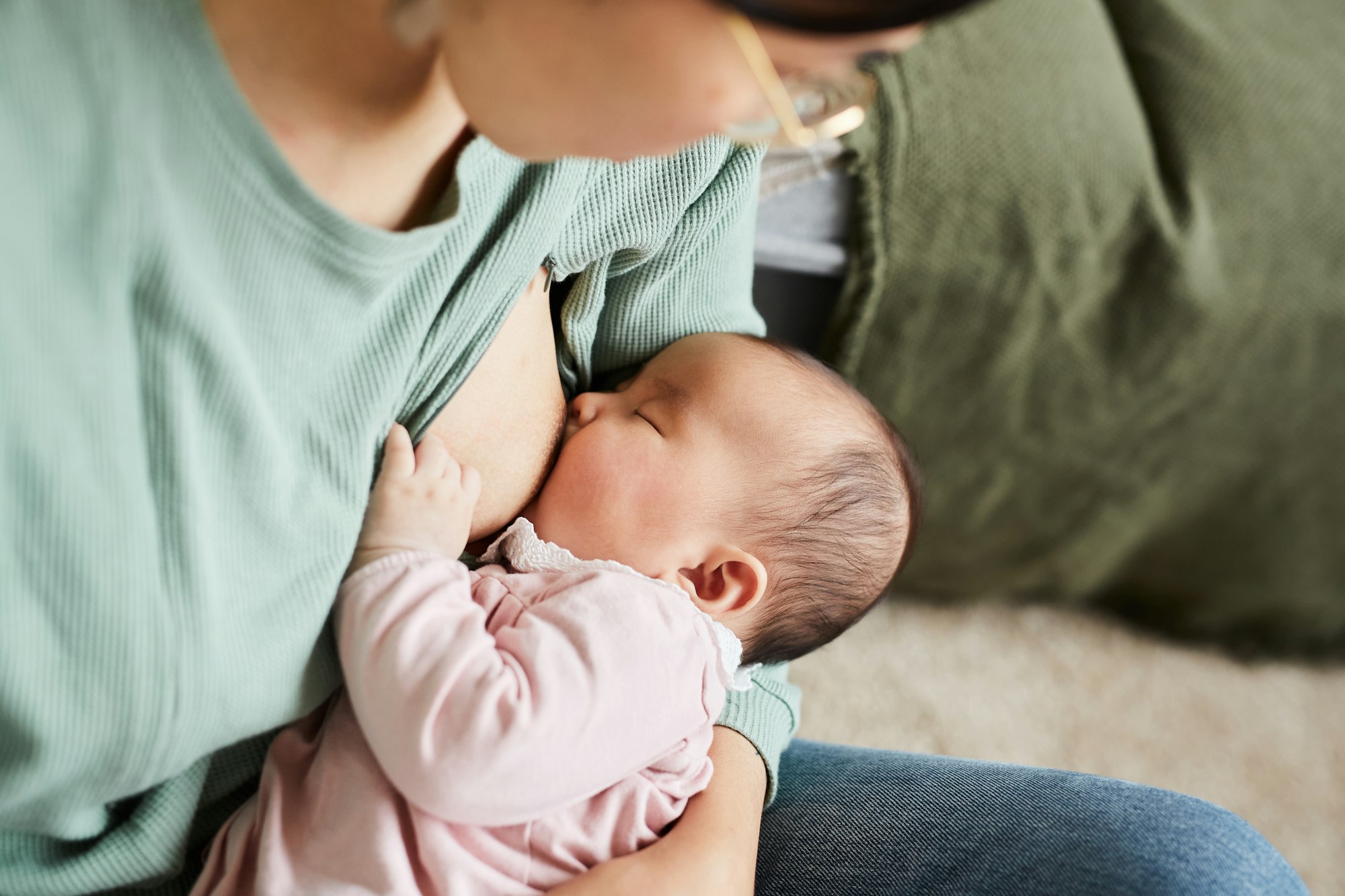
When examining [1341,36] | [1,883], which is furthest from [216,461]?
[1341,36]

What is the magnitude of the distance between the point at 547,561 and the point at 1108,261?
3.06ft

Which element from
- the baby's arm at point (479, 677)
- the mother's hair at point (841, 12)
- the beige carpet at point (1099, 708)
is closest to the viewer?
the mother's hair at point (841, 12)

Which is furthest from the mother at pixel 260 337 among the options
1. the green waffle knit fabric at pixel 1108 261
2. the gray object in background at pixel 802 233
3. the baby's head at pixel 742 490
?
the green waffle knit fabric at pixel 1108 261

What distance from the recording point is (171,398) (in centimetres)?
53

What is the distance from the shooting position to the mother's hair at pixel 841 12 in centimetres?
44

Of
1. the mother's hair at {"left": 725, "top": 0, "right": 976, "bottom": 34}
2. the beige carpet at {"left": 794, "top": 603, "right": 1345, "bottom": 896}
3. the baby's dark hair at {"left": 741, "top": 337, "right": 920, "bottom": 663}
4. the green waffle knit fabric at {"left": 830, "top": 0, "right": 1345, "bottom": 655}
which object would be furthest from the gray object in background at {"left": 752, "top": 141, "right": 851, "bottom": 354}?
the mother's hair at {"left": 725, "top": 0, "right": 976, "bottom": 34}

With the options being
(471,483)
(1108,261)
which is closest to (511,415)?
(471,483)

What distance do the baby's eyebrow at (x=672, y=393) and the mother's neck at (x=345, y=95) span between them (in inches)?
12.9

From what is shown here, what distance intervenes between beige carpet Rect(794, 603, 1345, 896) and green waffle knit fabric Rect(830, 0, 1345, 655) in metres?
0.27

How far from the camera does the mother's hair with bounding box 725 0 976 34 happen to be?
1.43 ft

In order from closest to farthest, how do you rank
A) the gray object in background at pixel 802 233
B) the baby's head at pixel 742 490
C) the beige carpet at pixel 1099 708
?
1. the baby's head at pixel 742 490
2. the gray object in background at pixel 802 233
3. the beige carpet at pixel 1099 708

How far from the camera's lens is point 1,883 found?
626mm

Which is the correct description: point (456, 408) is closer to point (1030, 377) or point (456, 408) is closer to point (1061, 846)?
point (1061, 846)

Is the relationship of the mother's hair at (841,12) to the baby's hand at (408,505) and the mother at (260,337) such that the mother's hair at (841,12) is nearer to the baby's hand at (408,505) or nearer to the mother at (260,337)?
the mother at (260,337)
